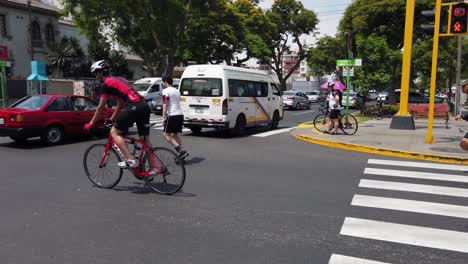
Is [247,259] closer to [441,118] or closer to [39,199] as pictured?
[39,199]

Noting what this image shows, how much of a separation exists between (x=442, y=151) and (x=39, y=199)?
936 cm

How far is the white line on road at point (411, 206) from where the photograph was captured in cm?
573

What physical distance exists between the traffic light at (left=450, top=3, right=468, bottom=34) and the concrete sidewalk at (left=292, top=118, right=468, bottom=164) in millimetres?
3146

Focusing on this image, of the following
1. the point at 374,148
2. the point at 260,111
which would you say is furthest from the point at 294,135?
the point at 374,148

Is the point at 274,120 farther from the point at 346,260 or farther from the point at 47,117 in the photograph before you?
the point at 346,260

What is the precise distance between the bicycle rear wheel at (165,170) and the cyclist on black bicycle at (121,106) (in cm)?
28

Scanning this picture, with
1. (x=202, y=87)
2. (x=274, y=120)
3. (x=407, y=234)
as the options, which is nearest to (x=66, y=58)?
(x=274, y=120)

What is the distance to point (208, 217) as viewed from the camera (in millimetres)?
5371

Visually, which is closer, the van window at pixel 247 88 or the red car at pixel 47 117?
the red car at pixel 47 117

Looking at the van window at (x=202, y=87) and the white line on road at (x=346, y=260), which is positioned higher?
the van window at (x=202, y=87)

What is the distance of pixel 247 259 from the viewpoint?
13.4 feet

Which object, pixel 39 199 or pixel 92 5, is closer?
pixel 39 199

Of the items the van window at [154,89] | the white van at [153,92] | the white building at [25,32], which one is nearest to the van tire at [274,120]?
the white van at [153,92]

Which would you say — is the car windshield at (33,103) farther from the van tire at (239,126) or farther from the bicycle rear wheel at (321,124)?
the bicycle rear wheel at (321,124)
